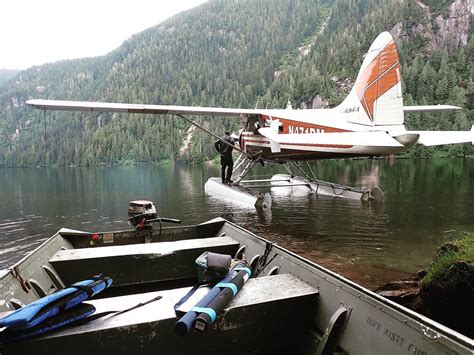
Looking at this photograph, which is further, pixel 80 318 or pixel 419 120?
pixel 419 120

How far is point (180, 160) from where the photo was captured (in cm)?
11381

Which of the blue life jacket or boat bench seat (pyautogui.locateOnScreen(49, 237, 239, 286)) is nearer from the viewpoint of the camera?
the blue life jacket

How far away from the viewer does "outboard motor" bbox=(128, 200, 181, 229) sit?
6.84 m

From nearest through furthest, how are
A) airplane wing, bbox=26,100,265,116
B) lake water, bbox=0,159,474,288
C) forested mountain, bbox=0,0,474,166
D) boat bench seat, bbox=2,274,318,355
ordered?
boat bench seat, bbox=2,274,318,355
lake water, bbox=0,159,474,288
airplane wing, bbox=26,100,265,116
forested mountain, bbox=0,0,474,166

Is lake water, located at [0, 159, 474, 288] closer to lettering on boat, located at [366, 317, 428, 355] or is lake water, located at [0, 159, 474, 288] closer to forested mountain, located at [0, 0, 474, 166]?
lettering on boat, located at [366, 317, 428, 355]

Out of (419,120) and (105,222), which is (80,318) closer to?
(105,222)

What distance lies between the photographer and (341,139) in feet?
40.5

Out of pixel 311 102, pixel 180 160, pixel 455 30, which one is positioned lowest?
pixel 180 160

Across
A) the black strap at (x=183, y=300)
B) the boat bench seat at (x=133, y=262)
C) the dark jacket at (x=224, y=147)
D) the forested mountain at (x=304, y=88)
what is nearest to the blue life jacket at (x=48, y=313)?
the black strap at (x=183, y=300)

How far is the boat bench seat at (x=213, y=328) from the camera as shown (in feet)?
9.30

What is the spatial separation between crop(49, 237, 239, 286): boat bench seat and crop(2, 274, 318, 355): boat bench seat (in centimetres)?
169

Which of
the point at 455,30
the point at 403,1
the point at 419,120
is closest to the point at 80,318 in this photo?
the point at 419,120

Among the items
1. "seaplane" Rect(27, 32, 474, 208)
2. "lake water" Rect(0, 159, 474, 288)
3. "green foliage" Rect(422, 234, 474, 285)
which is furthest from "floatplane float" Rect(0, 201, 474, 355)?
"seaplane" Rect(27, 32, 474, 208)

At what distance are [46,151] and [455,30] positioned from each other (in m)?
161
